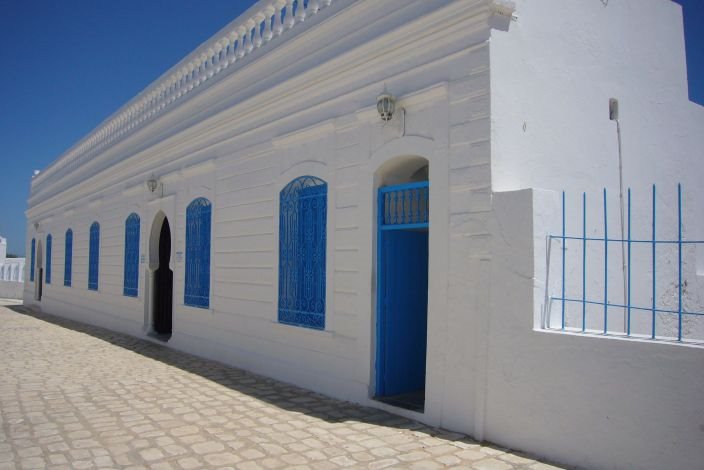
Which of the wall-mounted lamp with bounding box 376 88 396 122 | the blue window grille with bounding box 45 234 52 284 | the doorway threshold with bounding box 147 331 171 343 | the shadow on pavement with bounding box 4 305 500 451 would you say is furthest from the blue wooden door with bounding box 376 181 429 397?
the blue window grille with bounding box 45 234 52 284

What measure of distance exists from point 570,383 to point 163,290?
10012mm

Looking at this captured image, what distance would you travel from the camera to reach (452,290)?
Answer: 5.33 m

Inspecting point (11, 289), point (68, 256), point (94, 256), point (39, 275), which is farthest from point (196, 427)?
point (11, 289)

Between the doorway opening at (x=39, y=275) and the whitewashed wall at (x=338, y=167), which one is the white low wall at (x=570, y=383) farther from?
the doorway opening at (x=39, y=275)

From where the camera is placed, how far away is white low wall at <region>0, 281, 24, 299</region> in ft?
88.6

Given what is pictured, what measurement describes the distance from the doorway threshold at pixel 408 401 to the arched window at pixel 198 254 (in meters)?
4.58

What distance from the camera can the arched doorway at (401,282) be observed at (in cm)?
612

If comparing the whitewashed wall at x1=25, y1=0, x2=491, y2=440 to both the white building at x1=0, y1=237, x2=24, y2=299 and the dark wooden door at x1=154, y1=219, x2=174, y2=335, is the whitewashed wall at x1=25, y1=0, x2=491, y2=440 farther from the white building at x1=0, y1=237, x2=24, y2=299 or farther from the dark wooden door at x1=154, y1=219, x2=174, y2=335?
the white building at x1=0, y1=237, x2=24, y2=299

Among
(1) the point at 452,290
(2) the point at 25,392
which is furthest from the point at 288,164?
(2) the point at 25,392

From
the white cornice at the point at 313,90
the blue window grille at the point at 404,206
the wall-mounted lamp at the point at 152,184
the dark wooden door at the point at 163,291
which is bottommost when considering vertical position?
the dark wooden door at the point at 163,291

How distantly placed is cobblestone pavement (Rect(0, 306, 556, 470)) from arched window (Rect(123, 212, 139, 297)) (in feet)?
13.6

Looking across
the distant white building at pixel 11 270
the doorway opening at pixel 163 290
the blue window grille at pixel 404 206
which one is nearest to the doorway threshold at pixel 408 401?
the blue window grille at pixel 404 206

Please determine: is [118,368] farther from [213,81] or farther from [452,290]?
[452,290]

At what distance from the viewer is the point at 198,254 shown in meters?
10.2
